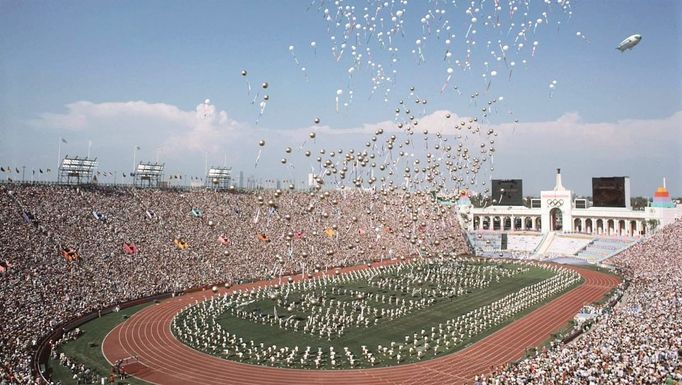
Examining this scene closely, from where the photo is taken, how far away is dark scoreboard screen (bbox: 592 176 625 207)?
226 ft

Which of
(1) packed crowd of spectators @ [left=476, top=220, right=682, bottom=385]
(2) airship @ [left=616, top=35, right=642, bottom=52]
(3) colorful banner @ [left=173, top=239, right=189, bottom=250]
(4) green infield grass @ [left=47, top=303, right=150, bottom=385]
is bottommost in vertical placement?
(4) green infield grass @ [left=47, top=303, right=150, bottom=385]

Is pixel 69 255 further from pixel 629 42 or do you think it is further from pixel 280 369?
pixel 629 42

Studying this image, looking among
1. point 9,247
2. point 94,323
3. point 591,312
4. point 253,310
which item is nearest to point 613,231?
point 591,312

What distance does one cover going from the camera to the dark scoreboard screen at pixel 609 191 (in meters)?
68.9

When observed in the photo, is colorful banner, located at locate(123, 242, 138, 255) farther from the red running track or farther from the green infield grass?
the red running track

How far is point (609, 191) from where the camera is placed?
70.1m

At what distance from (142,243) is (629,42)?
42.0 metres

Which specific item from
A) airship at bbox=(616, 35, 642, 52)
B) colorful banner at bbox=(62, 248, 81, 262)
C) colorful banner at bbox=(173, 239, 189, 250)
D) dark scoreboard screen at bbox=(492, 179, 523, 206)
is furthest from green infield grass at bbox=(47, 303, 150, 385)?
dark scoreboard screen at bbox=(492, 179, 523, 206)

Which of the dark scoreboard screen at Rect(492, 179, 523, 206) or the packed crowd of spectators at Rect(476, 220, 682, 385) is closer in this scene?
the packed crowd of spectators at Rect(476, 220, 682, 385)

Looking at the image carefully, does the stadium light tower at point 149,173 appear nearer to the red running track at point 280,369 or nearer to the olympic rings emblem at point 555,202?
the red running track at point 280,369

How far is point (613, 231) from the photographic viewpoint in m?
73.8

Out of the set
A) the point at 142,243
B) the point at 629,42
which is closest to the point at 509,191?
the point at 142,243

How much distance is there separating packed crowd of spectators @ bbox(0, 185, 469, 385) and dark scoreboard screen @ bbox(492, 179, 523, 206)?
14.6 meters

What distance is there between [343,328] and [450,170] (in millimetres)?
12135
